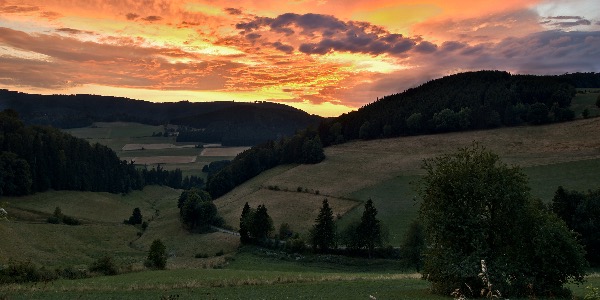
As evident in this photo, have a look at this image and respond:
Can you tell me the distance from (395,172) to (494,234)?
341 feet

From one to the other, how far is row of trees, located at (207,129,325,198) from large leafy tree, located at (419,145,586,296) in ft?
446

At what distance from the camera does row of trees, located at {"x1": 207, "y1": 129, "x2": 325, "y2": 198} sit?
585 ft

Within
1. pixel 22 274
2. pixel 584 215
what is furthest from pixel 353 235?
pixel 22 274

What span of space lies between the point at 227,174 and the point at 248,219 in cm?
8213

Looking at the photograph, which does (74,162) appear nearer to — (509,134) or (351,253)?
(351,253)

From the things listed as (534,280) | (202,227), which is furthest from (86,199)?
(534,280)

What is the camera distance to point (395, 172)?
13625 cm

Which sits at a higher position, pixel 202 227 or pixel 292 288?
pixel 292 288

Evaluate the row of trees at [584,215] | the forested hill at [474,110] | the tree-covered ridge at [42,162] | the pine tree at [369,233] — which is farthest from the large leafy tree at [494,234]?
the tree-covered ridge at [42,162]

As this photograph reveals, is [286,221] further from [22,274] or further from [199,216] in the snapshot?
[22,274]

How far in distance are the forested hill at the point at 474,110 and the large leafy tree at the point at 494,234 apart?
13555 centimetres

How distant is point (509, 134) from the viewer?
149750mm

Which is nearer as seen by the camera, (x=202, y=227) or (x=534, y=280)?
(x=534, y=280)

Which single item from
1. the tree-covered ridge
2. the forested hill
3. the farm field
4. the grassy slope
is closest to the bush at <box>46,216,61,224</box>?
the grassy slope
